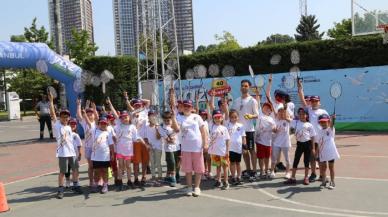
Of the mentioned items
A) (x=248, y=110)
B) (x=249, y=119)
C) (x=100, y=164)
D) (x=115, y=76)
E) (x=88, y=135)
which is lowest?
(x=100, y=164)

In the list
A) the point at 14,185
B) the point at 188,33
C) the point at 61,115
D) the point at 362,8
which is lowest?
the point at 14,185

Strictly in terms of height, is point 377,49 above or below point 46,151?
above

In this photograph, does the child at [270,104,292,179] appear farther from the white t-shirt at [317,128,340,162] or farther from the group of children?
the white t-shirt at [317,128,340,162]

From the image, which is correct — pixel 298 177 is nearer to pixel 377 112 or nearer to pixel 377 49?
pixel 377 112

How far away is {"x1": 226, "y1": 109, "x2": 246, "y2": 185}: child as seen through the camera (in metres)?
9.09

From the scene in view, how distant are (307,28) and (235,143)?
205ft

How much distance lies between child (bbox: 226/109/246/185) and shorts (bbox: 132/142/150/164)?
5.89 feet

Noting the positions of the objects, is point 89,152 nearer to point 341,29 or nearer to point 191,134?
point 191,134

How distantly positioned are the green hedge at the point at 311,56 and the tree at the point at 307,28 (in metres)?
46.0

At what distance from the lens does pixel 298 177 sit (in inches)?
381

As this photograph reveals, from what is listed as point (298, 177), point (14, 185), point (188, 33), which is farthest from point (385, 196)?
point (188, 33)

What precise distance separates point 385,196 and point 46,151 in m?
11.7

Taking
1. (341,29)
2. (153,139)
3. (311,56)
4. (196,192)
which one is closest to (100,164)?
(153,139)

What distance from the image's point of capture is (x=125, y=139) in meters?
9.26
